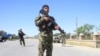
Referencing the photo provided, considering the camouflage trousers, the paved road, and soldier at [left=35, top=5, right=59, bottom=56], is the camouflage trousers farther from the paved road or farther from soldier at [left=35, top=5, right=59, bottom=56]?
the paved road

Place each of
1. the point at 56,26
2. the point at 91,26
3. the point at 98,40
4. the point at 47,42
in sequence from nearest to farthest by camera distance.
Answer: the point at 56,26
the point at 47,42
the point at 98,40
the point at 91,26

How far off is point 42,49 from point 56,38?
160ft

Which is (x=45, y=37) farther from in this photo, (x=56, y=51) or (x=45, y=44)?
(x=56, y=51)

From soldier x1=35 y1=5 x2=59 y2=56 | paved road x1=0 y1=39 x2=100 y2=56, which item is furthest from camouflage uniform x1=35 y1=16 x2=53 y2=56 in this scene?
paved road x1=0 y1=39 x2=100 y2=56

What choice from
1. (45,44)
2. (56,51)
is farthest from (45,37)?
(56,51)

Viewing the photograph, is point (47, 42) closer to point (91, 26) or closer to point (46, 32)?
point (46, 32)

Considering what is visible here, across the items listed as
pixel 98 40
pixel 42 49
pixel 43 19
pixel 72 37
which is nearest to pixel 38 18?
pixel 43 19

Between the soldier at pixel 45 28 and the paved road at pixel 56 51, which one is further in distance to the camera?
the paved road at pixel 56 51

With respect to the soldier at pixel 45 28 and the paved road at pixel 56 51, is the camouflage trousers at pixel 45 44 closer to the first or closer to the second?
the soldier at pixel 45 28

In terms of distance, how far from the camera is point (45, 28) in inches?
291

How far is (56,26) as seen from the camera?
699 cm

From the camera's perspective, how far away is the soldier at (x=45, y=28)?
287 inches

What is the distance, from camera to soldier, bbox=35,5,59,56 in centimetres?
730

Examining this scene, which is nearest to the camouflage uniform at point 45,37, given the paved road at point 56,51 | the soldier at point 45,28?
the soldier at point 45,28
